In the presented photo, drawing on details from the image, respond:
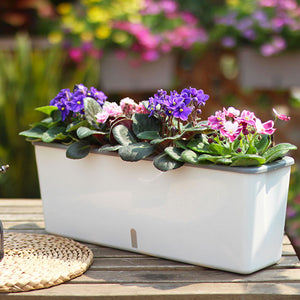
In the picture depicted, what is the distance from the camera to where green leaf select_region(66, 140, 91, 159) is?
1561mm

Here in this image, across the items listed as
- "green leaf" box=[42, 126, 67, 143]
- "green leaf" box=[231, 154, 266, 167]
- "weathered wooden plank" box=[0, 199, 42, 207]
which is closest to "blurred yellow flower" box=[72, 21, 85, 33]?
"weathered wooden plank" box=[0, 199, 42, 207]

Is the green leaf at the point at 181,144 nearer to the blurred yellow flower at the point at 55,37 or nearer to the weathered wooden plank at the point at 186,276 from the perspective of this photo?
the weathered wooden plank at the point at 186,276

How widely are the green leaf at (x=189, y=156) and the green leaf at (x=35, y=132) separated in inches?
19.4

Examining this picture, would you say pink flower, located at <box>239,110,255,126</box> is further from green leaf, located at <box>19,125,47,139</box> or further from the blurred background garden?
the blurred background garden

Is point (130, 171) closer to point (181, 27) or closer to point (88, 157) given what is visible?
point (88, 157)

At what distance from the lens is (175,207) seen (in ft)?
4.76

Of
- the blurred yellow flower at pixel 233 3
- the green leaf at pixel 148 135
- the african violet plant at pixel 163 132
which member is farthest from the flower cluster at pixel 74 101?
the blurred yellow flower at pixel 233 3

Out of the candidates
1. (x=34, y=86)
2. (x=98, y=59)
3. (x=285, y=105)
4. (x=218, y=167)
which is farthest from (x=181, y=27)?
(x=218, y=167)

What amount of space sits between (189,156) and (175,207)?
15 centimetres

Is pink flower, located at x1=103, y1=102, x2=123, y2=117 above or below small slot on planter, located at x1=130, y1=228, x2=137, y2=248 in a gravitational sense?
above

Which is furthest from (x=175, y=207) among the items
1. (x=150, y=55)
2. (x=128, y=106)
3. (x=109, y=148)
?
(x=150, y=55)

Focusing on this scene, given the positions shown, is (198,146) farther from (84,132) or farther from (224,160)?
(84,132)

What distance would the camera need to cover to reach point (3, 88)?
3150mm

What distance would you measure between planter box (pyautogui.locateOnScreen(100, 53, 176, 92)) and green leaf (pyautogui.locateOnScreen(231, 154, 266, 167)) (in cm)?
259
